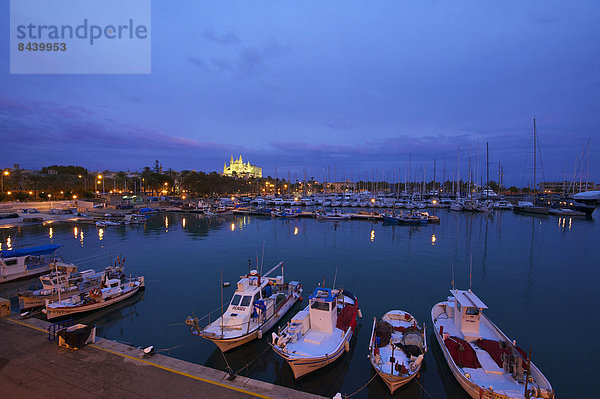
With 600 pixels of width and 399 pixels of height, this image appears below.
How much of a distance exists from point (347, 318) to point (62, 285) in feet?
63.8

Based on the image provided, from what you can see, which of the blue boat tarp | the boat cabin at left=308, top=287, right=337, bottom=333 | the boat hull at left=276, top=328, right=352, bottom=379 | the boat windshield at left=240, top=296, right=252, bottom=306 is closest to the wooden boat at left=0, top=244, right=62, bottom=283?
the blue boat tarp

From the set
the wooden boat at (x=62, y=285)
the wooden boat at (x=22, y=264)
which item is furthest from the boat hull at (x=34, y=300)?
the wooden boat at (x=22, y=264)

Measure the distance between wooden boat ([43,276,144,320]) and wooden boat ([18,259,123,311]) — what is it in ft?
2.13

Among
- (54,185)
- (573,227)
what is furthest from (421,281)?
(54,185)

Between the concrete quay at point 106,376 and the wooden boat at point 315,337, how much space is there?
235 centimetres

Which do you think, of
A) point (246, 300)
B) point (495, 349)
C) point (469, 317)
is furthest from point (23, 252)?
point (495, 349)

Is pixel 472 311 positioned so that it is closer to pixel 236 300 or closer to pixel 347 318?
pixel 347 318

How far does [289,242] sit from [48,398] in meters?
35.5

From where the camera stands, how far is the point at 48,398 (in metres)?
8.62

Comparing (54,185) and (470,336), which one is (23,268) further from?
(54,185)

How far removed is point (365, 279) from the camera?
26000mm

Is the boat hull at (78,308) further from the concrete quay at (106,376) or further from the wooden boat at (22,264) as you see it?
the wooden boat at (22,264)

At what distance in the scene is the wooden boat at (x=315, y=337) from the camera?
1151 cm

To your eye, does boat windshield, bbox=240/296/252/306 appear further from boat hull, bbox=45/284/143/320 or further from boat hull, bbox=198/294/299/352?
boat hull, bbox=45/284/143/320
